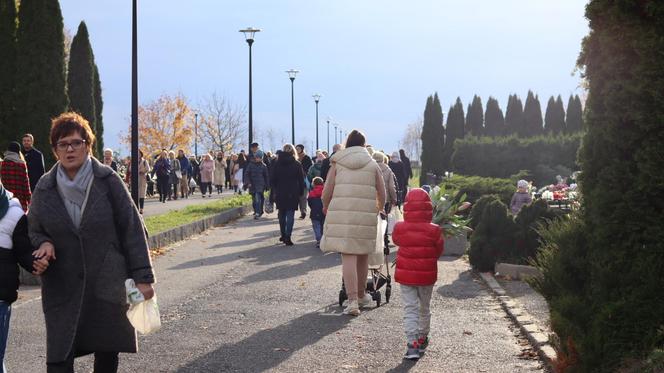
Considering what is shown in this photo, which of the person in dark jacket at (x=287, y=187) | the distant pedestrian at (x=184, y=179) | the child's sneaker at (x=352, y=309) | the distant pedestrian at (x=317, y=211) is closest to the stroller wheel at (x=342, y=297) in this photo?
the child's sneaker at (x=352, y=309)

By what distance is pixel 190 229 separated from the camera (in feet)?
66.6

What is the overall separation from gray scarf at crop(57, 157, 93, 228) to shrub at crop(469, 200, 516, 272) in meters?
9.29

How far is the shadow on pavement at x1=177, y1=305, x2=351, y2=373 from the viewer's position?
288 inches

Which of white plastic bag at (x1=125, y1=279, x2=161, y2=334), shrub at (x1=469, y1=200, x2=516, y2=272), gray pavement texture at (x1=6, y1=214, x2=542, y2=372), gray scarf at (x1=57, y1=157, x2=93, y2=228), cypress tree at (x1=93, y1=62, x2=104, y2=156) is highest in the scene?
cypress tree at (x1=93, y1=62, x2=104, y2=156)

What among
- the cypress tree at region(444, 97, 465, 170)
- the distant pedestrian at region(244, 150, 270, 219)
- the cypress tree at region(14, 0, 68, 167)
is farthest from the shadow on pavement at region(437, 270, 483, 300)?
the cypress tree at region(444, 97, 465, 170)

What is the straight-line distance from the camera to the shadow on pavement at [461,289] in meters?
11.5

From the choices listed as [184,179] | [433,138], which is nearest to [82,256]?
[184,179]

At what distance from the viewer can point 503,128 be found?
237 ft

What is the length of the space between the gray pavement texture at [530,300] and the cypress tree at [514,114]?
6157 cm

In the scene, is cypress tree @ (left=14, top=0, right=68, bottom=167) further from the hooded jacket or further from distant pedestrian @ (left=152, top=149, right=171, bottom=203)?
the hooded jacket

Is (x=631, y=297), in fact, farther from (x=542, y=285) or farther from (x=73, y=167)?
(x=73, y=167)

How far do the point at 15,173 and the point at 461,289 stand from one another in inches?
303

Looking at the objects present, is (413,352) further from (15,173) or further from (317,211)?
(317,211)

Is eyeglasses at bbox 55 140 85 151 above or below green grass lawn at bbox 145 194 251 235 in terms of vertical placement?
above
